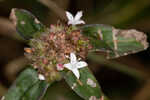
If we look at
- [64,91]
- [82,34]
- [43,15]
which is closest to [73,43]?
[82,34]

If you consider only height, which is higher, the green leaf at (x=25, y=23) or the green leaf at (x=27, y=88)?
the green leaf at (x=25, y=23)

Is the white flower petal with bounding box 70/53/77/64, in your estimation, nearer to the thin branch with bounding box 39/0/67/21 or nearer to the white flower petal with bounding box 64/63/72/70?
the white flower petal with bounding box 64/63/72/70

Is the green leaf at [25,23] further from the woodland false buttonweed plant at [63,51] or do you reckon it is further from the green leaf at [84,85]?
the green leaf at [84,85]

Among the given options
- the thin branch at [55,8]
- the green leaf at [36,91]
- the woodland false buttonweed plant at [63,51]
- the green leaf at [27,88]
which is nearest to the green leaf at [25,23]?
the woodland false buttonweed plant at [63,51]

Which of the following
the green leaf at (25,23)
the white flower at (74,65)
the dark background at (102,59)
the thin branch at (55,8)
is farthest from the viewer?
the dark background at (102,59)

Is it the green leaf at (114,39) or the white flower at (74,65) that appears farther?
the green leaf at (114,39)

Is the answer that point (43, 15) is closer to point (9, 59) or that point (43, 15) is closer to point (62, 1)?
→ point (62, 1)

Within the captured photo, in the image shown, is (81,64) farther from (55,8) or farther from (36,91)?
(55,8)
